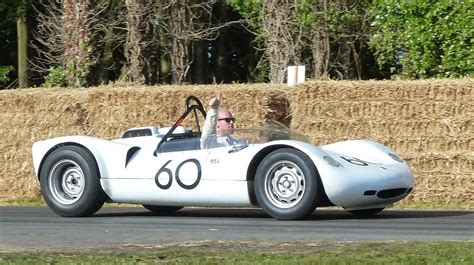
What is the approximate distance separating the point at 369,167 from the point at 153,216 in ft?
9.02

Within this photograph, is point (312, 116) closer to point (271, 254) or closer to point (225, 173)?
point (225, 173)

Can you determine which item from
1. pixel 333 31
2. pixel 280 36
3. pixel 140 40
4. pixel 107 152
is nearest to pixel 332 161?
pixel 107 152

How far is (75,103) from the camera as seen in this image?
55.2 feet

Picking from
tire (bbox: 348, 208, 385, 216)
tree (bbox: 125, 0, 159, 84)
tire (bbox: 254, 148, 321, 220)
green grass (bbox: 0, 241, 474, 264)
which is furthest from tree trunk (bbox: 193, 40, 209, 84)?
green grass (bbox: 0, 241, 474, 264)

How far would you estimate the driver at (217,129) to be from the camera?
1191 cm

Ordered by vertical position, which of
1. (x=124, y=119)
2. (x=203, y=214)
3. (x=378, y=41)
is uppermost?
(x=378, y=41)

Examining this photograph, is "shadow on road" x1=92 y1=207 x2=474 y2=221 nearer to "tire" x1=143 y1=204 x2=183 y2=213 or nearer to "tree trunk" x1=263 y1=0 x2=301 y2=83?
"tire" x1=143 y1=204 x2=183 y2=213

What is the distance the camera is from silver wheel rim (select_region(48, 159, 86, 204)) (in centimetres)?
1232

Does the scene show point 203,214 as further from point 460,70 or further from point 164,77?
point 164,77

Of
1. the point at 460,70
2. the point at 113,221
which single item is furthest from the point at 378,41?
the point at 113,221

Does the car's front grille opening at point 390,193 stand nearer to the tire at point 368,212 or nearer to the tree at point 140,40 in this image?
the tire at point 368,212

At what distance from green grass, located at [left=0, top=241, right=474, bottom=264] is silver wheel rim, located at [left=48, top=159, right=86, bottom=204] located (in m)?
3.73

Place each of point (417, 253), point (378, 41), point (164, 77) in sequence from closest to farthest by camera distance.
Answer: point (417, 253)
point (378, 41)
point (164, 77)

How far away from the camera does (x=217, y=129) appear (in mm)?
12102
